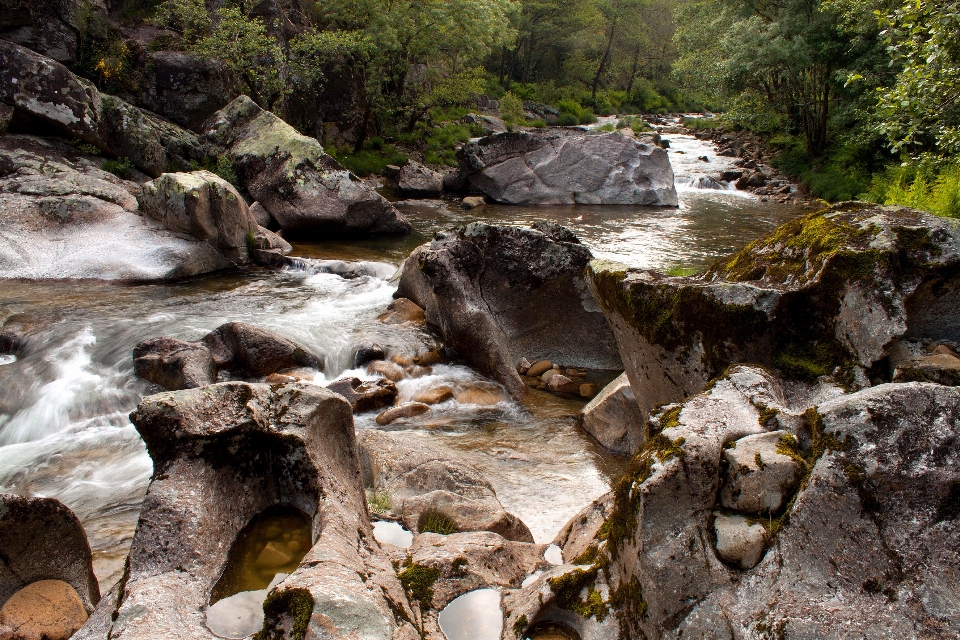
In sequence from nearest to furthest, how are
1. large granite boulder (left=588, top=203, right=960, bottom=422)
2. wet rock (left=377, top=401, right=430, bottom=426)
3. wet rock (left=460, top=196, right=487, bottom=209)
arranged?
large granite boulder (left=588, top=203, right=960, bottom=422), wet rock (left=377, top=401, right=430, bottom=426), wet rock (left=460, top=196, right=487, bottom=209)

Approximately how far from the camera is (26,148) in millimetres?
15859

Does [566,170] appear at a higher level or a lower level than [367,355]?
higher

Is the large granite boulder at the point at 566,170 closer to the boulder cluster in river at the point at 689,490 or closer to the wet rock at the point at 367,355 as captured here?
the wet rock at the point at 367,355

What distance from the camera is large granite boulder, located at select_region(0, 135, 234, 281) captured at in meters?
13.2

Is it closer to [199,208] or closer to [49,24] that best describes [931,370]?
[199,208]

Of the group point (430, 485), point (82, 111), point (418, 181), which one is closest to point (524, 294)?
point (430, 485)

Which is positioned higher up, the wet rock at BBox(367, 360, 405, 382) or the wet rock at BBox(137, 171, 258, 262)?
the wet rock at BBox(137, 171, 258, 262)

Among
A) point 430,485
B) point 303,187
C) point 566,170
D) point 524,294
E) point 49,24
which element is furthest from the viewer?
point 566,170

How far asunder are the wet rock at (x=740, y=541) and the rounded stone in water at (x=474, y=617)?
127 centimetres

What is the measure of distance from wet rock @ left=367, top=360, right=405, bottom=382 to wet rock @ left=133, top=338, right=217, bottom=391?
2289mm

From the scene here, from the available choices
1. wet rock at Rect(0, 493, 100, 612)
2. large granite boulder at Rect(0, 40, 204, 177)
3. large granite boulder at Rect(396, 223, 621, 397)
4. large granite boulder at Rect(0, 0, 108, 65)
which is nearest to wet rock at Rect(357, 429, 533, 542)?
wet rock at Rect(0, 493, 100, 612)

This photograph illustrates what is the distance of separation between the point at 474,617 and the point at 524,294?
701 cm

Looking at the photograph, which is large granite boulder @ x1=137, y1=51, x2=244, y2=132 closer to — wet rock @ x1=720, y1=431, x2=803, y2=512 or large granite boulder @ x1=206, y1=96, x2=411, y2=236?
large granite boulder @ x1=206, y1=96, x2=411, y2=236

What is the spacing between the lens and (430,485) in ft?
18.8
